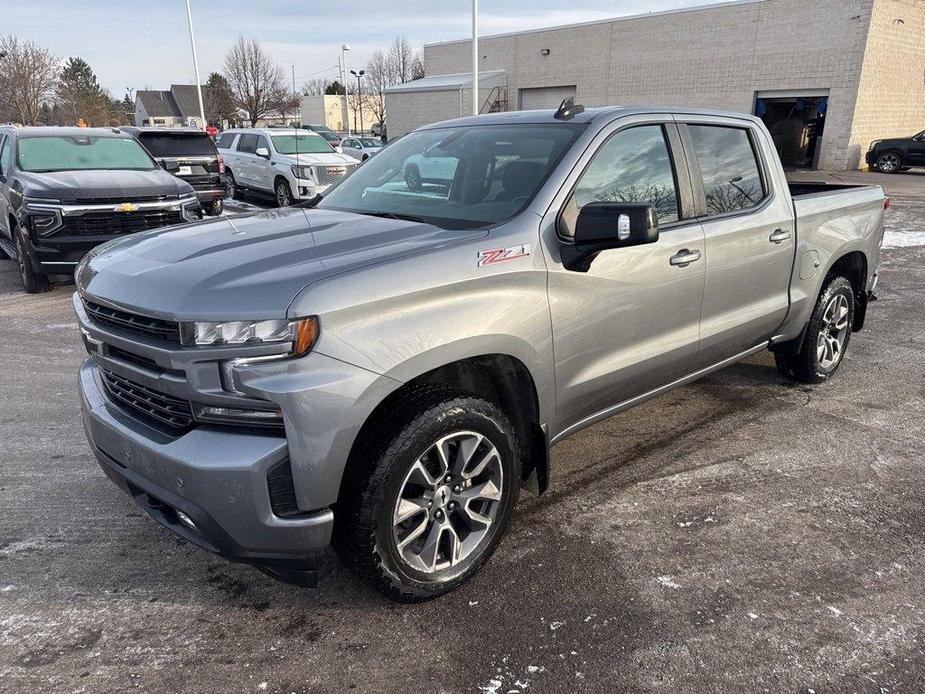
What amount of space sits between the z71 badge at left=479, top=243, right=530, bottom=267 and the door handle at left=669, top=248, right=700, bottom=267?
1012mm

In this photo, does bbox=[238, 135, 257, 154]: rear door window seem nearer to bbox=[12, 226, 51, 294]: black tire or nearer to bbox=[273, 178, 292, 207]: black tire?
bbox=[273, 178, 292, 207]: black tire

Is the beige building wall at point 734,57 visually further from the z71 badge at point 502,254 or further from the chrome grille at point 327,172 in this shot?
the z71 badge at point 502,254

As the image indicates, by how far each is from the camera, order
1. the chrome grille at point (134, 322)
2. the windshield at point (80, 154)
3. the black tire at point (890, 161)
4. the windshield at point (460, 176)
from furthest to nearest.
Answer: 1. the black tire at point (890, 161)
2. the windshield at point (80, 154)
3. the windshield at point (460, 176)
4. the chrome grille at point (134, 322)

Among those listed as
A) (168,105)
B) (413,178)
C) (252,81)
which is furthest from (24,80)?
(168,105)

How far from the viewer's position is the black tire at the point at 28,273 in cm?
800

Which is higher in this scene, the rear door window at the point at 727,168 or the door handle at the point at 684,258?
the rear door window at the point at 727,168

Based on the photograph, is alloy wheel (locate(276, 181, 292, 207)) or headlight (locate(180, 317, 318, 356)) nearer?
headlight (locate(180, 317, 318, 356))

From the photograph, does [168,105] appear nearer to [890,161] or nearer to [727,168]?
[890,161]

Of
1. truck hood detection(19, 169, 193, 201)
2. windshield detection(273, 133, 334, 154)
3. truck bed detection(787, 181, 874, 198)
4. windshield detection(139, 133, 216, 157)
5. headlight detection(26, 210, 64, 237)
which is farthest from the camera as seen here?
windshield detection(273, 133, 334, 154)

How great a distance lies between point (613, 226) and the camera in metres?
2.80

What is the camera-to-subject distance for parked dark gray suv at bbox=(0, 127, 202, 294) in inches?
304

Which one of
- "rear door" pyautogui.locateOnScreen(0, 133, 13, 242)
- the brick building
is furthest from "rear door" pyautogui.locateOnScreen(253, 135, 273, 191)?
the brick building

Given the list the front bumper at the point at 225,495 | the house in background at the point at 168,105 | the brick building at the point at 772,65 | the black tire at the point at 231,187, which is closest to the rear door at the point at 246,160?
the black tire at the point at 231,187

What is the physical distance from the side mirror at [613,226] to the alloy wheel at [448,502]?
91 centimetres
